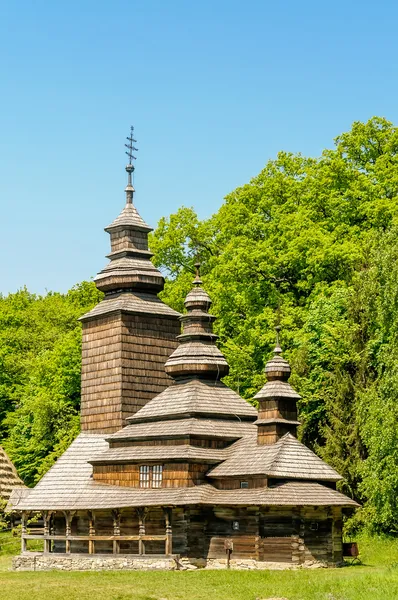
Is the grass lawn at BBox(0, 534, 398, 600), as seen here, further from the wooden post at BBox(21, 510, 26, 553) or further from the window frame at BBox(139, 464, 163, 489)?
the wooden post at BBox(21, 510, 26, 553)

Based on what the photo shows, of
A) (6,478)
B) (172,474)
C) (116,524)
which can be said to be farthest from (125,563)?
(6,478)

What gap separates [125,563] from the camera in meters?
41.8

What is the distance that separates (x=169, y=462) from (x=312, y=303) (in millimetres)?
Answer: 13464

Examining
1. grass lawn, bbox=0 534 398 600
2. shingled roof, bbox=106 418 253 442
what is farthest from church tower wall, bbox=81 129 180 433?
grass lawn, bbox=0 534 398 600

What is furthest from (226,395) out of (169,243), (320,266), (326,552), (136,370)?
(169,243)

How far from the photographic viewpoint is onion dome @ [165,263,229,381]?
147 feet

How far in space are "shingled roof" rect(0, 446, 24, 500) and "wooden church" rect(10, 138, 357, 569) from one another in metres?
4.49

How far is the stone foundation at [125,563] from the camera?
39188mm

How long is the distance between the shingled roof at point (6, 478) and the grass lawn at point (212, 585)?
1475 centimetres

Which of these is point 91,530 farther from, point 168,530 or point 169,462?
point 169,462

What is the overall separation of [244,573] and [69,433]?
25.0 m

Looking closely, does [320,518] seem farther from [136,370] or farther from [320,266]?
[320,266]

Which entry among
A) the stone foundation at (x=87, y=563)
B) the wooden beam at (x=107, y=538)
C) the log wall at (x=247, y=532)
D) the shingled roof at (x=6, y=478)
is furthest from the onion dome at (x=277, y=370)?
the shingled roof at (x=6, y=478)

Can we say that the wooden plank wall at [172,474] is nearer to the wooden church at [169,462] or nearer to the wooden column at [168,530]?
the wooden church at [169,462]
